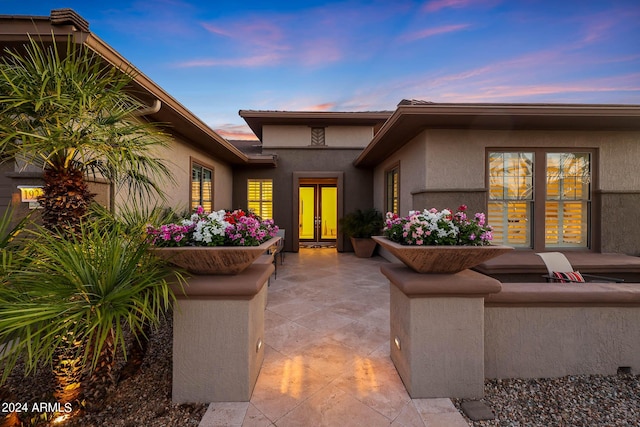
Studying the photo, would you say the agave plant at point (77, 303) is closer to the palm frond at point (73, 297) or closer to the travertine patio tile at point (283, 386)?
the palm frond at point (73, 297)

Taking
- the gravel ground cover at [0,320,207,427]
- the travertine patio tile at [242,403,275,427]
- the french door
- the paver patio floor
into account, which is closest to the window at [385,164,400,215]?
the paver patio floor

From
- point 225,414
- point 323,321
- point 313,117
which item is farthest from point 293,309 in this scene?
point 313,117

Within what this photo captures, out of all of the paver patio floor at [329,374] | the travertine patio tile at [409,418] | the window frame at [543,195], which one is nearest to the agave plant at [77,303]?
the paver patio floor at [329,374]

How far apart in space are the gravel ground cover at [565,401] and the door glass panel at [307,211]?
31.5ft

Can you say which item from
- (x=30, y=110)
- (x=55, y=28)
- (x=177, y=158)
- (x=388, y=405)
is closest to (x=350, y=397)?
(x=388, y=405)

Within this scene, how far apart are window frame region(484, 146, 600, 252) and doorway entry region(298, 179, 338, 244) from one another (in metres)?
7.26

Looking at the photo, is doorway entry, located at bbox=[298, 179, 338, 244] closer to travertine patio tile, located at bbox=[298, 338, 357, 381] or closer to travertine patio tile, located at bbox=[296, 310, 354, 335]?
travertine patio tile, located at bbox=[296, 310, 354, 335]

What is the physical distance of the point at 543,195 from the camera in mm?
4809

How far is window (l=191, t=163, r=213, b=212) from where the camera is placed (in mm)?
6160

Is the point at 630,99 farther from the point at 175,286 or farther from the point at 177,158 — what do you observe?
the point at 177,158

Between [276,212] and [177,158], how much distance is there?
4.20 meters

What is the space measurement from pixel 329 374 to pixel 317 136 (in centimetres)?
795

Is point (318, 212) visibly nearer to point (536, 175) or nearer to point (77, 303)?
point (536, 175)

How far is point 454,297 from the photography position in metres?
1.97
